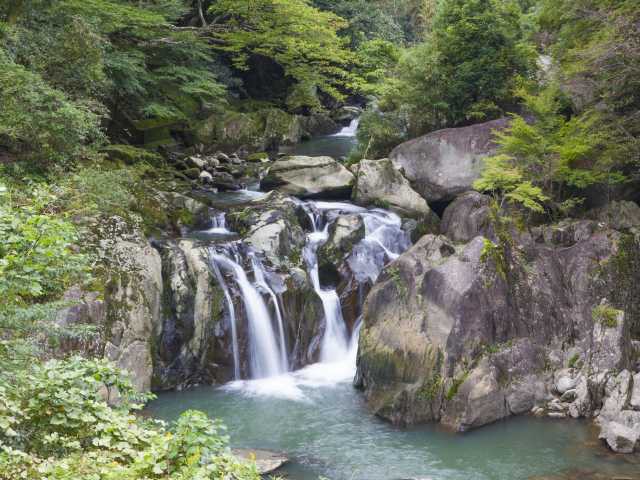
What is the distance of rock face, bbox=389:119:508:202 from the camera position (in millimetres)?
17828

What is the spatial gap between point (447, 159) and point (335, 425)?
981 cm

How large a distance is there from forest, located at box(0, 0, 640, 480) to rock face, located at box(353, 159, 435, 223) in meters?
0.22

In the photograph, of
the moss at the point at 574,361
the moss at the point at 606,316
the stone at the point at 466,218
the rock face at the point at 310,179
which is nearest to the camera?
the moss at the point at 574,361

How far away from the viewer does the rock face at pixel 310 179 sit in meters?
18.4

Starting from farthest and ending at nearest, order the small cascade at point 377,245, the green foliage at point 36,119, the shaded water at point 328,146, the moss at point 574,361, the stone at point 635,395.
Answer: the shaded water at point 328,146 < the small cascade at point 377,245 < the green foliage at point 36,119 < the moss at point 574,361 < the stone at point 635,395

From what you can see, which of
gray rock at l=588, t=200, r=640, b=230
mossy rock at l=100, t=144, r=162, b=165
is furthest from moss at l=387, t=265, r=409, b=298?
mossy rock at l=100, t=144, r=162, b=165

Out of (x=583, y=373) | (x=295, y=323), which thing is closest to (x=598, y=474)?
(x=583, y=373)

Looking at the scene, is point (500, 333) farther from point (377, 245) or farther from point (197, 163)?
point (197, 163)

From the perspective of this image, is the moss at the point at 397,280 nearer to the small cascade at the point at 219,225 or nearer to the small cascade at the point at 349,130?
the small cascade at the point at 219,225

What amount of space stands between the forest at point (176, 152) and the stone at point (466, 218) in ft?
1.18

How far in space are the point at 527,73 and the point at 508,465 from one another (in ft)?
42.6

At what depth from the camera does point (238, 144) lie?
83.0ft

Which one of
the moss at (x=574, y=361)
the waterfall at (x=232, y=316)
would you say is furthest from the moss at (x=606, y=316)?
the waterfall at (x=232, y=316)

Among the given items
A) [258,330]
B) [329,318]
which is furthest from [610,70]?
[258,330]
